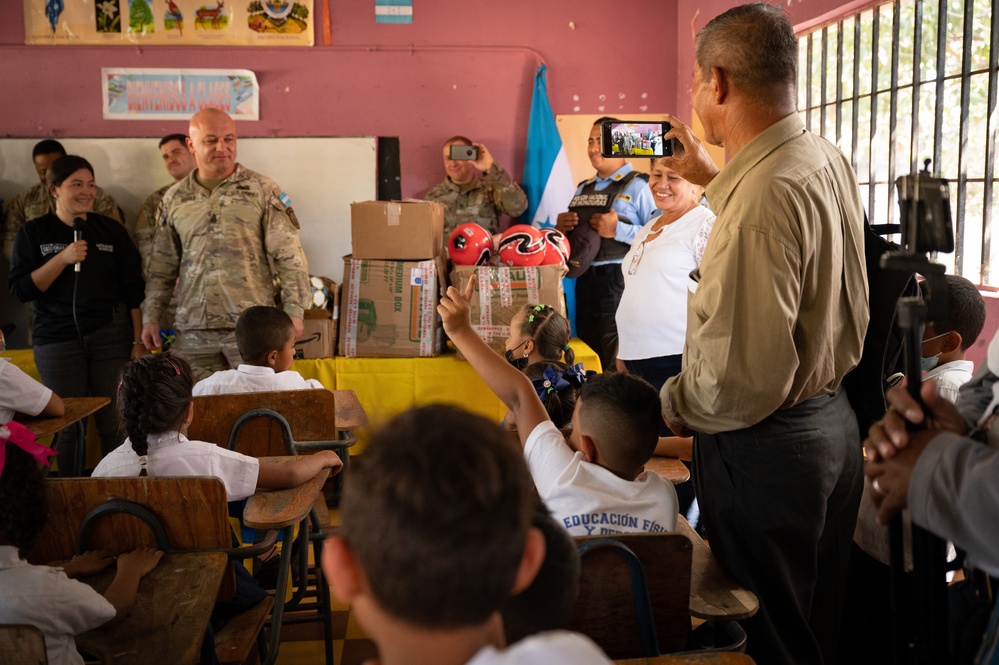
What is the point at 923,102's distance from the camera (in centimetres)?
335

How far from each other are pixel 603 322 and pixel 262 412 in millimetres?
2816

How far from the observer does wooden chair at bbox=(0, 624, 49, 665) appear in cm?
115

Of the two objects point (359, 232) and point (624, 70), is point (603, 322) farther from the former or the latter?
point (624, 70)

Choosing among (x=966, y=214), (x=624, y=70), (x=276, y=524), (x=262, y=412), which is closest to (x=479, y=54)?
(x=624, y=70)

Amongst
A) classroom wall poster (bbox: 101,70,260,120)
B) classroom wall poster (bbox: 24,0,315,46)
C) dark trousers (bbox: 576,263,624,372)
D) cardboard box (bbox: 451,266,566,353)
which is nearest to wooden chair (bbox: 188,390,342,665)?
cardboard box (bbox: 451,266,566,353)

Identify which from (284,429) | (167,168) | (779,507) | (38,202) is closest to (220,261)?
(284,429)

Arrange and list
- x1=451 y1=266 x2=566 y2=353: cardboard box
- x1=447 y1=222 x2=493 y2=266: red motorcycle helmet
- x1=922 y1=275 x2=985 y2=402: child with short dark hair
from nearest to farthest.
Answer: x1=922 y1=275 x2=985 y2=402: child with short dark hair, x1=451 y1=266 x2=566 y2=353: cardboard box, x1=447 y1=222 x2=493 y2=266: red motorcycle helmet

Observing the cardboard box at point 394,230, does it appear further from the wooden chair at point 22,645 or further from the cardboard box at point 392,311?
the wooden chair at point 22,645

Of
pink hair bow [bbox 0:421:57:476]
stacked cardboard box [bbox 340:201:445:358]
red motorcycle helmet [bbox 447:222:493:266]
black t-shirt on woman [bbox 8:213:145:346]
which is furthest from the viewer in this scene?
red motorcycle helmet [bbox 447:222:493:266]

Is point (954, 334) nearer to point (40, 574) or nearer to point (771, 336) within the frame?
point (771, 336)

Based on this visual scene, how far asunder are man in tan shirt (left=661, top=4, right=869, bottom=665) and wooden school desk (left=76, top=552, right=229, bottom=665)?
0.93 meters

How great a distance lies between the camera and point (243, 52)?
5617mm

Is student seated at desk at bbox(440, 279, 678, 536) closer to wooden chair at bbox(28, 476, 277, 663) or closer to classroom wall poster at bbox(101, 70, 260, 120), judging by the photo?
wooden chair at bbox(28, 476, 277, 663)

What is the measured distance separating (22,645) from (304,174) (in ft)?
15.8
